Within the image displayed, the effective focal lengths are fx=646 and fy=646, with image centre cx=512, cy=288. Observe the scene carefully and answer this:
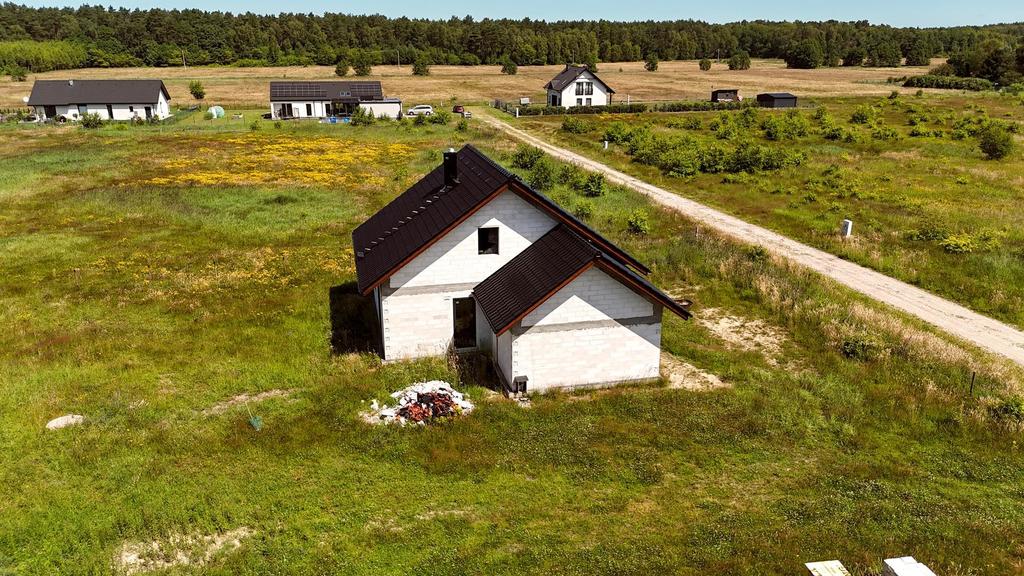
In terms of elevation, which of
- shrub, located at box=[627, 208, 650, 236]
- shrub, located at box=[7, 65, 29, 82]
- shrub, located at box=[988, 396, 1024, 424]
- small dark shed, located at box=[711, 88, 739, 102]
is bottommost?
shrub, located at box=[988, 396, 1024, 424]

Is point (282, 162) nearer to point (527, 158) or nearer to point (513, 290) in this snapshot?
point (527, 158)

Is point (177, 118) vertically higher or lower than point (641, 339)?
higher

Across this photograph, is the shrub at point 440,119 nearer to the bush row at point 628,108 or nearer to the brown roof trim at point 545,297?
the bush row at point 628,108

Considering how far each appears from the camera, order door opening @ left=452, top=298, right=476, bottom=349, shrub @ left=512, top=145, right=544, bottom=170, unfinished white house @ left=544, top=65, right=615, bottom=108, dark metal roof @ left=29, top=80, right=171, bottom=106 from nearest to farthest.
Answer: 1. door opening @ left=452, top=298, right=476, bottom=349
2. shrub @ left=512, top=145, right=544, bottom=170
3. dark metal roof @ left=29, top=80, right=171, bottom=106
4. unfinished white house @ left=544, top=65, right=615, bottom=108

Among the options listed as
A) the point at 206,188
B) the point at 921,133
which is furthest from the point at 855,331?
the point at 921,133

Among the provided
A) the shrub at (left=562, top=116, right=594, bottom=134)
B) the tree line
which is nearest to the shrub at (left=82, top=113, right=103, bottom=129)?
the shrub at (left=562, top=116, right=594, bottom=134)

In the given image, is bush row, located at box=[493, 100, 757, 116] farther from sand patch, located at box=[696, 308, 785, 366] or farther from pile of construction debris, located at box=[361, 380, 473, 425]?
pile of construction debris, located at box=[361, 380, 473, 425]

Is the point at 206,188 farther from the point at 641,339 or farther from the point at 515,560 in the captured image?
the point at 515,560

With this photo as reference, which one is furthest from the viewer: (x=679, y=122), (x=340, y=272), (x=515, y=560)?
(x=679, y=122)
